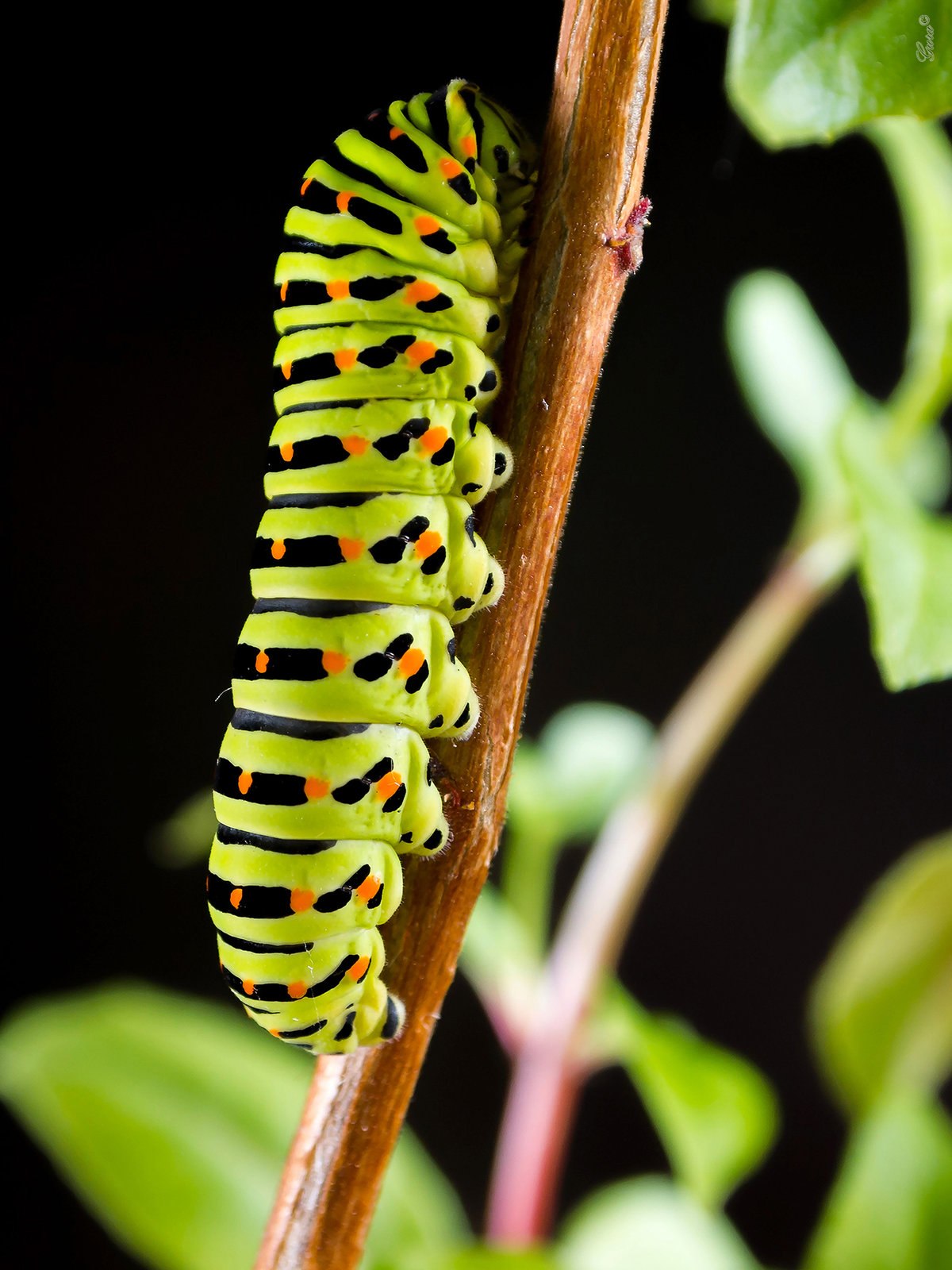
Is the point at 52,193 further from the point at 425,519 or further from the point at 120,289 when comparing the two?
the point at 425,519

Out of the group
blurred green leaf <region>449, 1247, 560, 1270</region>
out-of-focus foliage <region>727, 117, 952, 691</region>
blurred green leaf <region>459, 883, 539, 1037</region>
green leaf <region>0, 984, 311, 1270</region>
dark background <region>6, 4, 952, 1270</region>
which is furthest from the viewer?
dark background <region>6, 4, 952, 1270</region>

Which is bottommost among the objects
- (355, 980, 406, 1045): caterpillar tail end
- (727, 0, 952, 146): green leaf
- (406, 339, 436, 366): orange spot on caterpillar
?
(355, 980, 406, 1045): caterpillar tail end

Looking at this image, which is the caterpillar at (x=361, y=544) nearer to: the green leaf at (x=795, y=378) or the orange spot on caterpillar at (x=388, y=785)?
the orange spot on caterpillar at (x=388, y=785)

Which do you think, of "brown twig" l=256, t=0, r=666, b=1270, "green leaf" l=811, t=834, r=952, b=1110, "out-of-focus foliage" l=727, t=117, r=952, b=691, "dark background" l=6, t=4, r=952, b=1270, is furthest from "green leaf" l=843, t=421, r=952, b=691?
"dark background" l=6, t=4, r=952, b=1270

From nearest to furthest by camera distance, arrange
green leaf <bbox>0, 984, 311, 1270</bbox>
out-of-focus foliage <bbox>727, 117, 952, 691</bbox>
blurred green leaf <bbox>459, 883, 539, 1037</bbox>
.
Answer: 1. out-of-focus foliage <bbox>727, 117, 952, 691</bbox>
2. green leaf <bbox>0, 984, 311, 1270</bbox>
3. blurred green leaf <bbox>459, 883, 539, 1037</bbox>

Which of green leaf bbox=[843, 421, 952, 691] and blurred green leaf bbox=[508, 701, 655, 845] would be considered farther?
blurred green leaf bbox=[508, 701, 655, 845]

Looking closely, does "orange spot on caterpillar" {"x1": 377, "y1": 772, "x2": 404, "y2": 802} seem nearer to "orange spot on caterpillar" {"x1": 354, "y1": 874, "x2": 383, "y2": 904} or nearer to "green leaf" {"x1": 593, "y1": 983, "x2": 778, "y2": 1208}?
"orange spot on caterpillar" {"x1": 354, "y1": 874, "x2": 383, "y2": 904}
